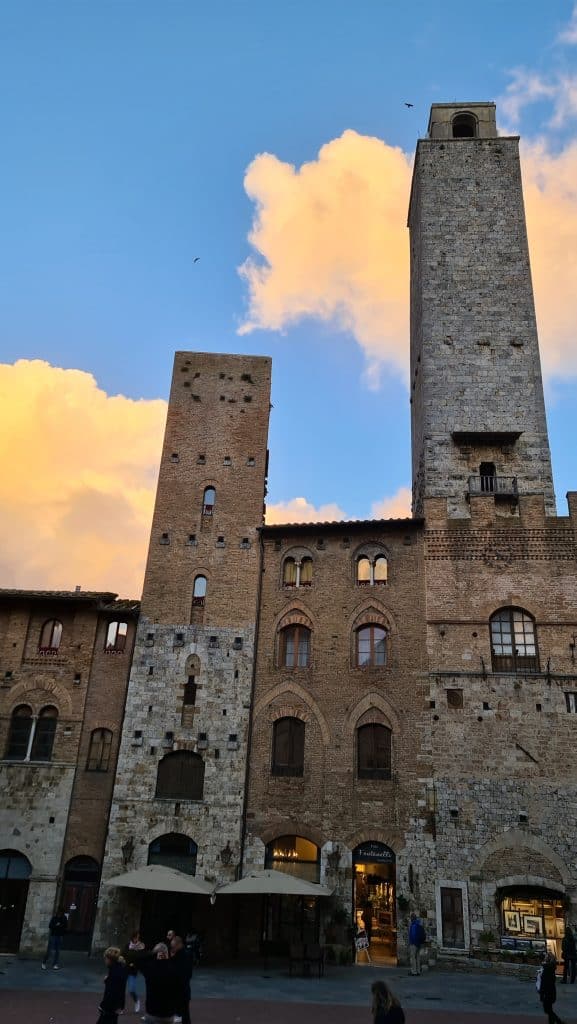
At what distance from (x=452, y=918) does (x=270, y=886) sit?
570cm

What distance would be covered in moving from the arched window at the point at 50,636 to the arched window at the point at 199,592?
4.99m

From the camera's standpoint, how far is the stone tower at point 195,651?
23344 millimetres

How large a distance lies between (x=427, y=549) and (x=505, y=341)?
9.50 meters

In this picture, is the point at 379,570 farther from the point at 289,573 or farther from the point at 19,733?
the point at 19,733

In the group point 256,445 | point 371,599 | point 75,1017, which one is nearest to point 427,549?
point 371,599

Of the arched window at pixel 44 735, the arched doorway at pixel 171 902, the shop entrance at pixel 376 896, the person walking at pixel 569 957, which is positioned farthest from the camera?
the arched window at pixel 44 735

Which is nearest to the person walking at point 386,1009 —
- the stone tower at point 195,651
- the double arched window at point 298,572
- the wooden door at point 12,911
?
the stone tower at point 195,651

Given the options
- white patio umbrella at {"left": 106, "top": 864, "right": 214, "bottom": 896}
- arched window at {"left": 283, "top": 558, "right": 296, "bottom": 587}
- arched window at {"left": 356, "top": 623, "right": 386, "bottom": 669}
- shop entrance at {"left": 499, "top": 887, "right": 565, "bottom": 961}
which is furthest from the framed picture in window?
arched window at {"left": 283, "top": 558, "right": 296, "bottom": 587}

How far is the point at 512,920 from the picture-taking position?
21391 mm

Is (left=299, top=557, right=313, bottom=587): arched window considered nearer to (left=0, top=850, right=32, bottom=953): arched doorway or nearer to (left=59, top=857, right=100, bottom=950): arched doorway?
(left=59, top=857, right=100, bottom=950): arched doorway

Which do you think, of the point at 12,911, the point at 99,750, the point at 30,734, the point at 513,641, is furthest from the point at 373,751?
the point at 12,911

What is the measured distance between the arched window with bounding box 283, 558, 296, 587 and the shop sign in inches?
350

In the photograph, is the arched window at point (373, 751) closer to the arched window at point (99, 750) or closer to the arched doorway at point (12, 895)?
the arched window at point (99, 750)

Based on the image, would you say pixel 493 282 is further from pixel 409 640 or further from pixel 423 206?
pixel 409 640
